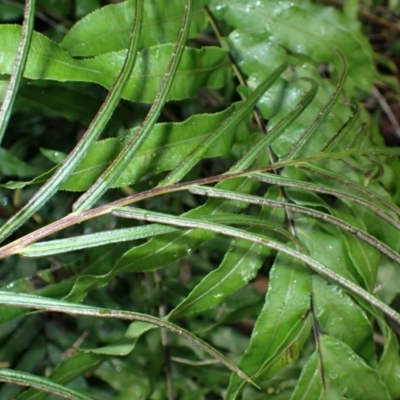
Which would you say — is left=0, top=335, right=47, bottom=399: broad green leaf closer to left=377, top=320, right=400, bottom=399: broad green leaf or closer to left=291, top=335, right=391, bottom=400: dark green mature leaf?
left=291, top=335, right=391, bottom=400: dark green mature leaf

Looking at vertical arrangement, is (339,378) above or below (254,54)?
below

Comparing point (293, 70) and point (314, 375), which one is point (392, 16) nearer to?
point (293, 70)

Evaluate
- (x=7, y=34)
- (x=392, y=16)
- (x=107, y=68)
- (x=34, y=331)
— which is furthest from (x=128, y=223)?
(x=392, y=16)

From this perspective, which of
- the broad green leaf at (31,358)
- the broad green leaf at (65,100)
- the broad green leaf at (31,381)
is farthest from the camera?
the broad green leaf at (31,358)

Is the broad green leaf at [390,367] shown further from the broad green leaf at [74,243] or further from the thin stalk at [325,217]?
the broad green leaf at [74,243]

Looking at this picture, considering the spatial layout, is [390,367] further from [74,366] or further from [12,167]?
[12,167]

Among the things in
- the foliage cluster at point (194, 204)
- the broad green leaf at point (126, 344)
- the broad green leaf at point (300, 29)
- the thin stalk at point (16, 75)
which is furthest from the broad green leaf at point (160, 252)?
the broad green leaf at point (300, 29)

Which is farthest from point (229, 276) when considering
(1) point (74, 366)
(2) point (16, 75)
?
(2) point (16, 75)
